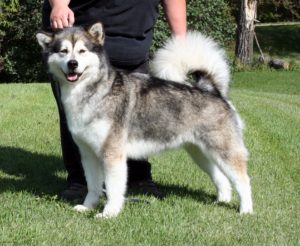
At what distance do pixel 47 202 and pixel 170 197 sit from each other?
1102 mm

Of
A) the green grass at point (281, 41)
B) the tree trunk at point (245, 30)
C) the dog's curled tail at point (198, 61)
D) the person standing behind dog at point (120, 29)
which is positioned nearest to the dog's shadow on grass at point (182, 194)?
the person standing behind dog at point (120, 29)

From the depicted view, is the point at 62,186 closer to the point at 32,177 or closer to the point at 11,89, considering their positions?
the point at 32,177

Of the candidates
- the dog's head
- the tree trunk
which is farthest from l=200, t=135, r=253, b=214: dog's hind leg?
the tree trunk

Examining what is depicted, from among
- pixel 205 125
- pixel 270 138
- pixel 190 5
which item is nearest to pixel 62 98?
pixel 205 125

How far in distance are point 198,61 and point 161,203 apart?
126 cm

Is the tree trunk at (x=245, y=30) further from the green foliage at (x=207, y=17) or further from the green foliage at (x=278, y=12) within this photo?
the green foliage at (x=278, y=12)

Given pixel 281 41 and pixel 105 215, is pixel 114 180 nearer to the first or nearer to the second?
pixel 105 215

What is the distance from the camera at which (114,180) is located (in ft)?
14.4

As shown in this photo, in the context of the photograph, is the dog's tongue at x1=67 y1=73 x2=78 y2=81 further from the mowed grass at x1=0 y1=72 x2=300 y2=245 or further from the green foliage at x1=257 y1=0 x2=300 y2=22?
the green foliage at x1=257 y1=0 x2=300 y2=22

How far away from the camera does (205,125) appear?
15.3ft

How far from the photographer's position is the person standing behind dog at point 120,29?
16.1 ft

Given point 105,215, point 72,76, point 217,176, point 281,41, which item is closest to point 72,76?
point 72,76

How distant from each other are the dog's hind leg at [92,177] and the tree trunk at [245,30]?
65.3 ft

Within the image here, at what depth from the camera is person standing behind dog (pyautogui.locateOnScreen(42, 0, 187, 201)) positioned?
16.1 feet
